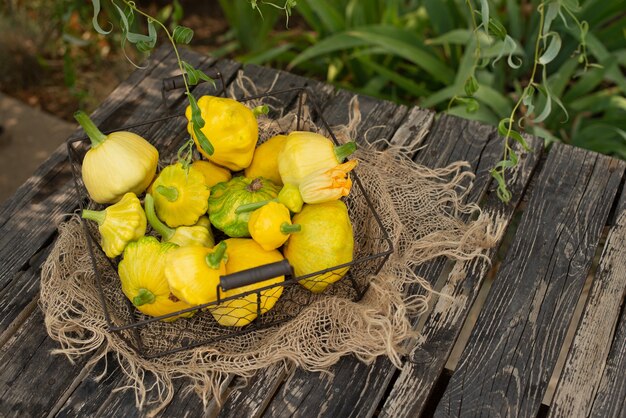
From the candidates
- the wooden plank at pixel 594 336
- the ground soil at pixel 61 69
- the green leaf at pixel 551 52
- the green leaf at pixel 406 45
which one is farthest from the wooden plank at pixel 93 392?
the ground soil at pixel 61 69

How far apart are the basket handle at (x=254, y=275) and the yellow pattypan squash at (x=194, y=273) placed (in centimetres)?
5

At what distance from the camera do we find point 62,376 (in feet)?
3.80

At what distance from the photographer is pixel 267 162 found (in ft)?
4.17

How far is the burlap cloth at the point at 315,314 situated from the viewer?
113 cm

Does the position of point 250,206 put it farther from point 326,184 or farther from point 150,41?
point 150,41

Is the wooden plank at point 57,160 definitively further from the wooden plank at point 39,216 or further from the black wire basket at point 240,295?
the black wire basket at point 240,295

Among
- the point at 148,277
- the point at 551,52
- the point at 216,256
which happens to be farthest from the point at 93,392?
the point at 551,52

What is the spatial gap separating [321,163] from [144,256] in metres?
0.32

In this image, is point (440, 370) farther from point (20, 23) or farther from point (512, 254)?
point (20, 23)

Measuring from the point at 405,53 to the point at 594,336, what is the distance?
1.08 m

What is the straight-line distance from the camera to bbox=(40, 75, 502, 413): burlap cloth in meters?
1.13

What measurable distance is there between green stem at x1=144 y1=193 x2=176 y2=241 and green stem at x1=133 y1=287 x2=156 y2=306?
119 millimetres

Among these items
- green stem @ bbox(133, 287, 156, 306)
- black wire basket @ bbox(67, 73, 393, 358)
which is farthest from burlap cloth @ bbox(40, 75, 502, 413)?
green stem @ bbox(133, 287, 156, 306)

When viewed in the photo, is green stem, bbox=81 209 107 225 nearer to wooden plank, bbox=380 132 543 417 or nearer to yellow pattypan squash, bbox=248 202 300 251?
yellow pattypan squash, bbox=248 202 300 251
